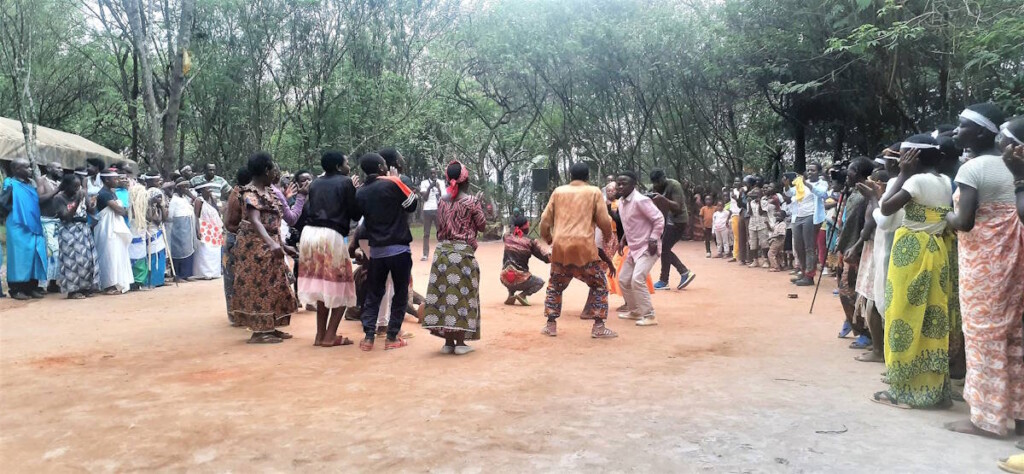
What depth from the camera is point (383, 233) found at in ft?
19.3

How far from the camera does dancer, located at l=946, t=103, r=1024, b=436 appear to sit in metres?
3.60

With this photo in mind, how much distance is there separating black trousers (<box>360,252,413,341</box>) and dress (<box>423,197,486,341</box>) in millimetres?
299

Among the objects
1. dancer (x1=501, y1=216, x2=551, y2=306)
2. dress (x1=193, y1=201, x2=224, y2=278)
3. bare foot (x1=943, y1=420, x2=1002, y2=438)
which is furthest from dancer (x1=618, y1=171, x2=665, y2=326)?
dress (x1=193, y1=201, x2=224, y2=278)

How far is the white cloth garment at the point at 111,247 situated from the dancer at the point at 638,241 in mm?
6911

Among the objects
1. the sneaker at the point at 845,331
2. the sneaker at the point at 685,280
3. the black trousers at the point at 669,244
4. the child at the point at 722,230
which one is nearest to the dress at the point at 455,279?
the sneaker at the point at 845,331

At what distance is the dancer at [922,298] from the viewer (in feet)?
13.4

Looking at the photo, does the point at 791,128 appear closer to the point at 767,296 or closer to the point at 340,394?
the point at 767,296

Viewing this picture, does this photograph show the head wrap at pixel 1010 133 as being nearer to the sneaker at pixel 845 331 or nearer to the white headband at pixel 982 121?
the white headband at pixel 982 121

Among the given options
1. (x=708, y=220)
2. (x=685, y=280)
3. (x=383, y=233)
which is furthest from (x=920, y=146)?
(x=708, y=220)

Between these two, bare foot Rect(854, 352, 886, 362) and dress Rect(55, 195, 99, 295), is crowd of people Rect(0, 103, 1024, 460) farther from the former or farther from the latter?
bare foot Rect(854, 352, 886, 362)

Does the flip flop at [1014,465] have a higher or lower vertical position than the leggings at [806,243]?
lower

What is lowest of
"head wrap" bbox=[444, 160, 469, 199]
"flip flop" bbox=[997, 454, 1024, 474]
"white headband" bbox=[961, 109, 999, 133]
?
"flip flop" bbox=[997, 454, 1024, 474]

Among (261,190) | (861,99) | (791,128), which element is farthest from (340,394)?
(791,128)

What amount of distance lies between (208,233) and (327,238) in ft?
20.8
